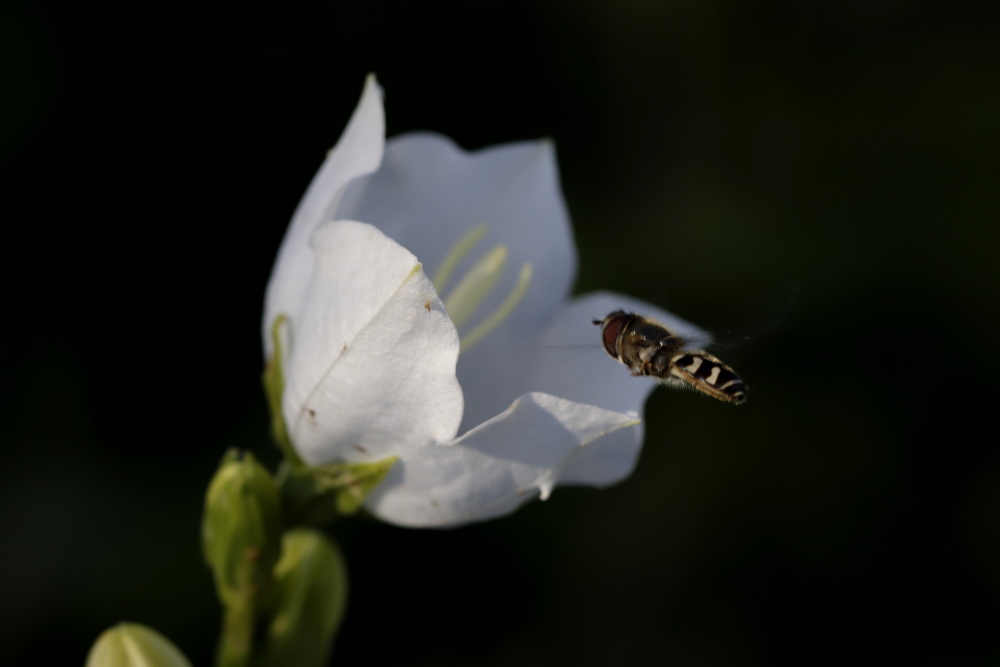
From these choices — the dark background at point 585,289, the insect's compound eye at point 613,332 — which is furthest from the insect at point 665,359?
the dark background at point 585,289

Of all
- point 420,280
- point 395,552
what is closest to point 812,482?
point 395,552

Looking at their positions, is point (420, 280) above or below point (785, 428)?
above

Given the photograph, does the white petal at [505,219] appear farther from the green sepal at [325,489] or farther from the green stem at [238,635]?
the green stem at [238,635]

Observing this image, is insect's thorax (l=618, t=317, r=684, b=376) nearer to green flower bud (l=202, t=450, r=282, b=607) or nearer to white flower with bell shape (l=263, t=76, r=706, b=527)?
white flower with bell shape (l=263, t=76, r=706, b=527)

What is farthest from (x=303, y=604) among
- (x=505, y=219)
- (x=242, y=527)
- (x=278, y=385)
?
(x=505, y=219)

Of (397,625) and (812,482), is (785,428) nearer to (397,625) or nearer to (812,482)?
(812,482)
